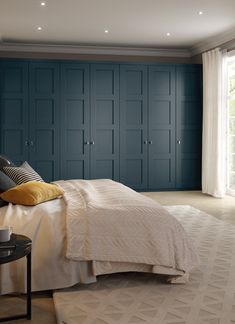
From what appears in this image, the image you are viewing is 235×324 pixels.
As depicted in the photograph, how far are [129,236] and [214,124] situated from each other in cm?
487

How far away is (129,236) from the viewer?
316cm

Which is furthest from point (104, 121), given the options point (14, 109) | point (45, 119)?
point (14, 109)

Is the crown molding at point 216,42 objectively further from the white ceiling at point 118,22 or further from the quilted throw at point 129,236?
the quilted throw at point 129,236

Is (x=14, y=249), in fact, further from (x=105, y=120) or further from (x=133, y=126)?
(x=133, y=126)

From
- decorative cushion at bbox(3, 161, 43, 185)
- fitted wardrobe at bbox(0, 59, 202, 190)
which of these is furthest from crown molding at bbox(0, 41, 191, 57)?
decorative cushion at bbox(3, 161, 43, 185)

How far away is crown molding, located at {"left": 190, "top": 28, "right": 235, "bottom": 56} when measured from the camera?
7090 mm

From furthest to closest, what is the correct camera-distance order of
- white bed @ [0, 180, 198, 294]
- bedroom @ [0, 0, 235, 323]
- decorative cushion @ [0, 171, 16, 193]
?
bedroom @ [0, 0, 235, 323] → decorative cushion @ [0, 171, 16, 193] → white bed @ [0, 180, 198, 294]

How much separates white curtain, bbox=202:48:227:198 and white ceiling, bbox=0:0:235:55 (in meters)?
0.46

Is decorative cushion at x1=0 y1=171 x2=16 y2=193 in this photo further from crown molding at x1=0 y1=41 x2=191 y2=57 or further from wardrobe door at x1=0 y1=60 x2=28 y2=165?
crown molding at x1=0 y1=41 x2=191 y2=57

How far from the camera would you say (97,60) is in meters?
7.85

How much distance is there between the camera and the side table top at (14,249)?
2.37 metres

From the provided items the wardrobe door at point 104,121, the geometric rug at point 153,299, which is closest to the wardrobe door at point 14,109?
the wardrobe door at point 104,121

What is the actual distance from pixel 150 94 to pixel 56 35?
1.93m

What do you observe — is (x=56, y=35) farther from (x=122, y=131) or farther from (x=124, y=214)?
(x=124, y=214)
